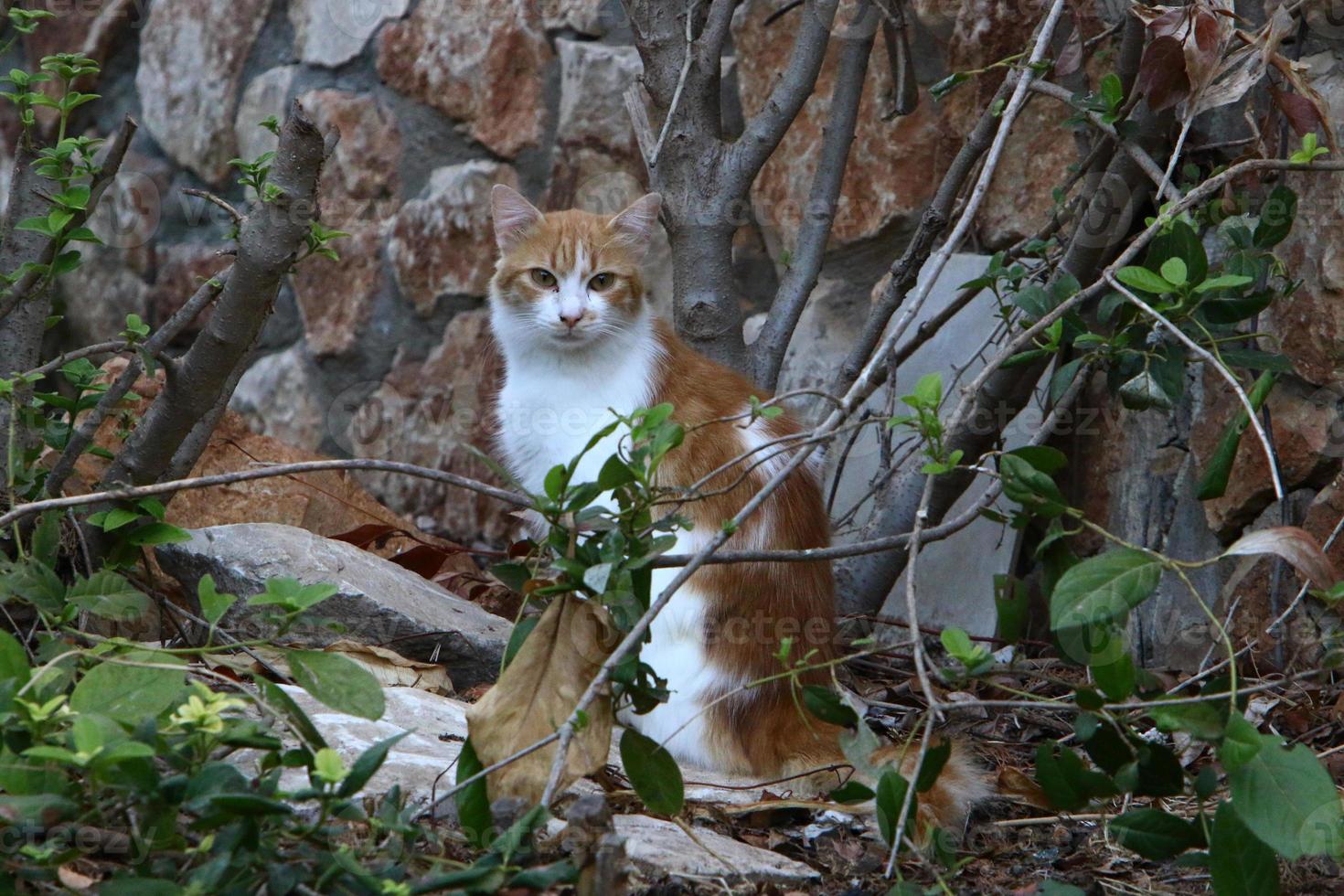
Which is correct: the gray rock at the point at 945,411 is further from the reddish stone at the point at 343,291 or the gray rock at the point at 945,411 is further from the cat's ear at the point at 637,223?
the reddish stone at the point at 343,291

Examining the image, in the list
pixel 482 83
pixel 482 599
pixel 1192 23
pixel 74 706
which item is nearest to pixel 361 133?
pixel 482 83

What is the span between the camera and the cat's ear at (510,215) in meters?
2.72

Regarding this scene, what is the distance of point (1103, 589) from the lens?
4.28ft

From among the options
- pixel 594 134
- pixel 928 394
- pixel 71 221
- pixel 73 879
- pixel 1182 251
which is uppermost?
pixel 594 134

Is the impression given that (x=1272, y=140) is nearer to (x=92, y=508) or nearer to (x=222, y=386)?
(x=222, y=386)

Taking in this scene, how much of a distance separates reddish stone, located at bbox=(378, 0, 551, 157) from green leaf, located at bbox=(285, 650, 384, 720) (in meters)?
2.23

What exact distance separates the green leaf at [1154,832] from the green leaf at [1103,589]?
21 cm

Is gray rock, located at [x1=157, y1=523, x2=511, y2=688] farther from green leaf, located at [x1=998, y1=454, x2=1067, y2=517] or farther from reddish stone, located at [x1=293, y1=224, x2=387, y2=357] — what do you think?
reddish stone, located at [x1=293, y1=224, x2=387, y2=357]

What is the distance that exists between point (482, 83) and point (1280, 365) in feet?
7.18

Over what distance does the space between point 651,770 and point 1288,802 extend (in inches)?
25.1

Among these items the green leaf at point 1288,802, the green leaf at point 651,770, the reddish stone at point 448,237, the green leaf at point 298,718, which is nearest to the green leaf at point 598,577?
the green leaf at point 651,770

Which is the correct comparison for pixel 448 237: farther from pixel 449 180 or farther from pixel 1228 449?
pixel 1228 449

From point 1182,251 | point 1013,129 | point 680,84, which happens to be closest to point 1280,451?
point 1182,251

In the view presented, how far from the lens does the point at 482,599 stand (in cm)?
276
